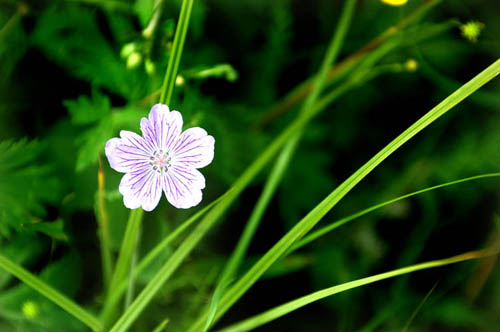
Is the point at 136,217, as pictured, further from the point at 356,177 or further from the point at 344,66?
the point at 344,66

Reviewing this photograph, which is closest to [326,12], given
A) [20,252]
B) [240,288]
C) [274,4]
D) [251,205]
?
[274,4]

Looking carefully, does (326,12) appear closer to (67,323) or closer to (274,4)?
(274,4)

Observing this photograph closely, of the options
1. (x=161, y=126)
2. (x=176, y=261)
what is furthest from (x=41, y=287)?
(x=161, y=126)

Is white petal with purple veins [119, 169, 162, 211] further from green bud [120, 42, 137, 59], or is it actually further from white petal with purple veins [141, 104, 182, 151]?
green bud [120, 42, 137, 59]

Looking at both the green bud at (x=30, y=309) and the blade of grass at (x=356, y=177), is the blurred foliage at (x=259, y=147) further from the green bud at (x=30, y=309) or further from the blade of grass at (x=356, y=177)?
the blade of grass at (x=356, y=177)

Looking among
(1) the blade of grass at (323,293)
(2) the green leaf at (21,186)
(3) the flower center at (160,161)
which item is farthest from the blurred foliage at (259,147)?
(1) the blade of grass at (323,293)
